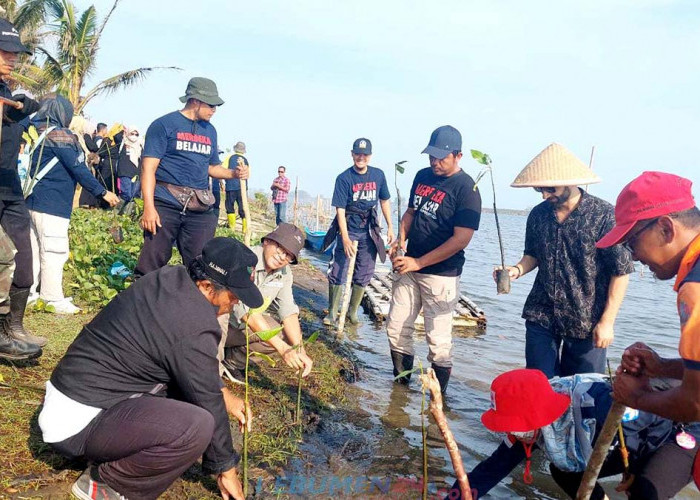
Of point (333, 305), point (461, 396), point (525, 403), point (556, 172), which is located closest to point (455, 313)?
point (333, 305)

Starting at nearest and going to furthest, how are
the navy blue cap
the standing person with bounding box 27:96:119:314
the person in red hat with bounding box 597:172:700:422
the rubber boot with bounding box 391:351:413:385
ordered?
the person in red hat with bounding box 597:172:700:422, the navy blue cap, the standing person with bounding box 27:96:119:314, the rubber boot with bounding box 391:351:413:385

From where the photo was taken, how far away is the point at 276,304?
4.43 m

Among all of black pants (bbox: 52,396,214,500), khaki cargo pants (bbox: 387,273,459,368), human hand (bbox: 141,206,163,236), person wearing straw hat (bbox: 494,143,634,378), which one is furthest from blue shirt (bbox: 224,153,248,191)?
black pants (bbox: 52,396,214,500)

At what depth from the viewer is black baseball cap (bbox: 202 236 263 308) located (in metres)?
2.66

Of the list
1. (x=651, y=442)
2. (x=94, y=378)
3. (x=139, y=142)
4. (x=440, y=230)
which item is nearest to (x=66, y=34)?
(x=139, y=142)

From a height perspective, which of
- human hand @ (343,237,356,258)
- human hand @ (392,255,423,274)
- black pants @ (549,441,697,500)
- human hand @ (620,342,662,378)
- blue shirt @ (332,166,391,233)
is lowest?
black pants @ (549,441,697,500)

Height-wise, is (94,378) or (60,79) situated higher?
(60,79)

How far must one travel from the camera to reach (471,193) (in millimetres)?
4758

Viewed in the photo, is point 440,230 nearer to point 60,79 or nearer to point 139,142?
point 139,142

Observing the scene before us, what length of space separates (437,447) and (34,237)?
13.5 feet

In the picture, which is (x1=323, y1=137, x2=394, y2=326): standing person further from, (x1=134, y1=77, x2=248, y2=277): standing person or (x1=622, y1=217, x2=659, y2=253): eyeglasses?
(x1=622, y1=217, x2=659, y2=253): eyeglasses

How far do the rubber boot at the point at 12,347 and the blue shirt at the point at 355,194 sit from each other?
3.89 metres

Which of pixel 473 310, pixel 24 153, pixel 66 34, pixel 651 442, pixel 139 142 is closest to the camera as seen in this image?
pixel 651 442

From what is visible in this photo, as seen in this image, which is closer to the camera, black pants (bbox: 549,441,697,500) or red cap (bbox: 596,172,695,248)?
red cap (bbox: 596,172,695,248)
